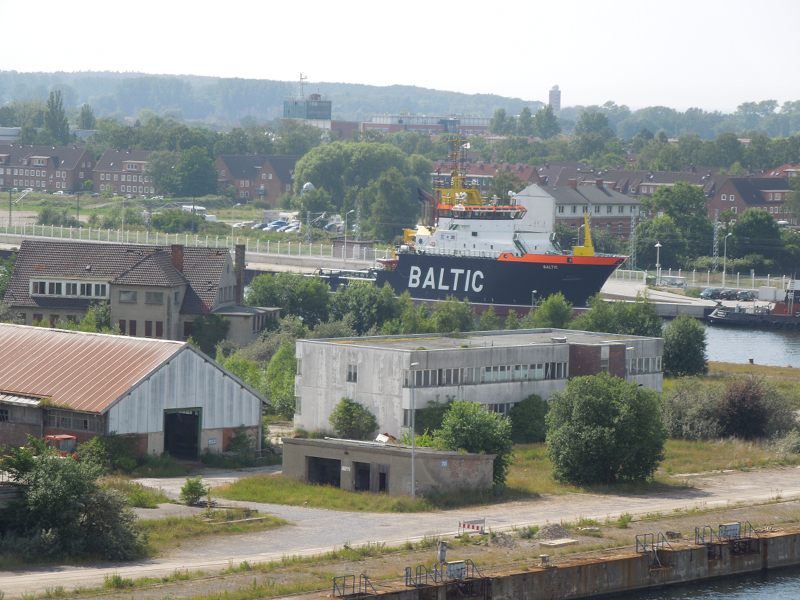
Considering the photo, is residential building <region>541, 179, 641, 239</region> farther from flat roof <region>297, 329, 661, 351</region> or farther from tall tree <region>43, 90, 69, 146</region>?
tall tree <region>43, 90, 69, 146</region>

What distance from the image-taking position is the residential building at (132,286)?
54812mm

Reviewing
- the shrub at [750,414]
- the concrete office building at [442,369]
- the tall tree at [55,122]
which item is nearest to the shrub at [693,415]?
the shrub at [750,414]

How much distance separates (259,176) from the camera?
163125 millimetres

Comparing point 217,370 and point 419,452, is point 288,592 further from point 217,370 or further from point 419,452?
point 217,370

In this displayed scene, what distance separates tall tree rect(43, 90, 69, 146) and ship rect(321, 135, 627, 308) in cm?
12429

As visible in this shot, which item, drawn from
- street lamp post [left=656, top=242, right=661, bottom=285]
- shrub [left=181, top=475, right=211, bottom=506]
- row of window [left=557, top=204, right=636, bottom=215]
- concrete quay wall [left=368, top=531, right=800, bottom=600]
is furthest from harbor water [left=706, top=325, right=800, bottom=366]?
shrub [left=181, top=475, right=211, bottom=506]

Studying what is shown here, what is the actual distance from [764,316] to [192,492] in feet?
208

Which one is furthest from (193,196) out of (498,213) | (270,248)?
(498,213)

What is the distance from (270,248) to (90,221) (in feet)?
93.7

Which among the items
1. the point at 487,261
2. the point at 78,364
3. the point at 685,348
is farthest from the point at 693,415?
the point at 487,261

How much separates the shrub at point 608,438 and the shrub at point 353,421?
6429mm

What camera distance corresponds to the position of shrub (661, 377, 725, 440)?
44531 millimetres

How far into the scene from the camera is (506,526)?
29.8 metres

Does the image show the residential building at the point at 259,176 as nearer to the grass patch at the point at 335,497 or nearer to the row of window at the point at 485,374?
the row of window at the point at 485,374
